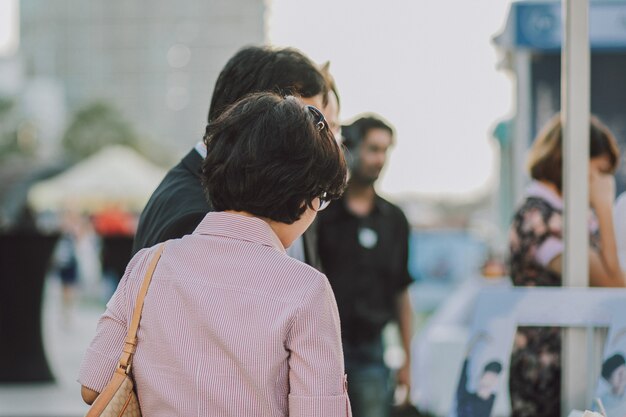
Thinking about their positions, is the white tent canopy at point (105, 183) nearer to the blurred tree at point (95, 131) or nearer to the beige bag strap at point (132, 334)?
the beige bag strap at point (132, 334)

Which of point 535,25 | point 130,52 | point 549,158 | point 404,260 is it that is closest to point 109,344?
point 549,158

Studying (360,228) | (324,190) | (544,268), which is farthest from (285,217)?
(360,228)

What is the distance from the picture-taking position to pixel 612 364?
2764 millimetres

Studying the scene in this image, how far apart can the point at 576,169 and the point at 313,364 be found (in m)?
1.33

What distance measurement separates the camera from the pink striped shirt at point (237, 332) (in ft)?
6.14

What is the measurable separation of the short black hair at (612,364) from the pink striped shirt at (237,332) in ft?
3.59

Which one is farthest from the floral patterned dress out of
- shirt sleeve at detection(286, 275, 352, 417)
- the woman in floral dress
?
shirt sleeve at detection(286, 275, 352, 417)

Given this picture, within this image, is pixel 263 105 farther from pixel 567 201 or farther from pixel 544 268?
pixel 544 268

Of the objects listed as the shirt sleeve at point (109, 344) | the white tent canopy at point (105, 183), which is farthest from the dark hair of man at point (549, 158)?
the white tent canopy at point (105, 183)

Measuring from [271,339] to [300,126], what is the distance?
394 mm

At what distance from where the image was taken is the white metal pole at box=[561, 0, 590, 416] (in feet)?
9.44

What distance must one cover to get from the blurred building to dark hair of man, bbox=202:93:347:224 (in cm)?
8636

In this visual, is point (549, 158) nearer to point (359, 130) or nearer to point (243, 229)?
→ point (359, 130)

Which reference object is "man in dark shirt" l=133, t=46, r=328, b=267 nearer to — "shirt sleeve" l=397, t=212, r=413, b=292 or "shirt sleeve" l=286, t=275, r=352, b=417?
"shirt sleeve" l=286, t=275, r=352, b=417
